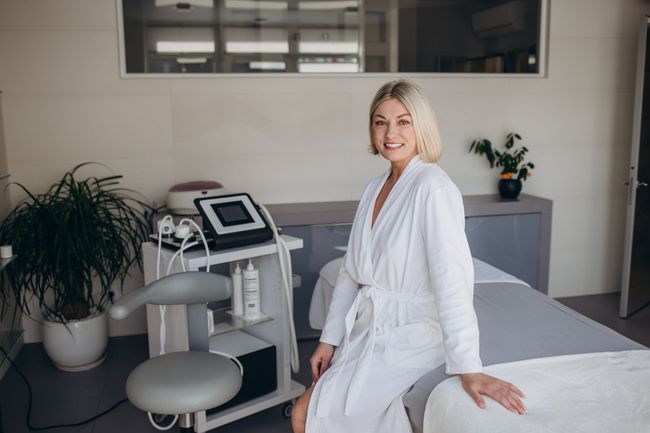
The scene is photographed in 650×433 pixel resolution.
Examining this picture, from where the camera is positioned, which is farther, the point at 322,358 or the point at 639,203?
the point at 639,203

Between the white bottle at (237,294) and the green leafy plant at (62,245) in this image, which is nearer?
the white bottle at (237,294)

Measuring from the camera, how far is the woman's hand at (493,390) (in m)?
1.55

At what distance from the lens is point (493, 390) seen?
5.20ft

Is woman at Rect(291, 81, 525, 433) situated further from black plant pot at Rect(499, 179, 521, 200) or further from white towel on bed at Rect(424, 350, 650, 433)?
black plant pot at Rect(499, 179, 521, 200)

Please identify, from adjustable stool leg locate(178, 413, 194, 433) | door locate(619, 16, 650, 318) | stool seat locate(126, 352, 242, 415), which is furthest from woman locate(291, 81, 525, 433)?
door locate(619, 16, 650, 318)

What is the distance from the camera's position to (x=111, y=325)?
3.83 meters

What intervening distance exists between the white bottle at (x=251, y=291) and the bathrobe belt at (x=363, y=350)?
0.86 metres

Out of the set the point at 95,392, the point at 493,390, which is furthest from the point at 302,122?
the point at 493,390

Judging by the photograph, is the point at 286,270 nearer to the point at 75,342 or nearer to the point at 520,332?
the point at 520,332

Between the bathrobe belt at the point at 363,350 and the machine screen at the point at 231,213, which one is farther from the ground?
the machine screen at the point at 231,213

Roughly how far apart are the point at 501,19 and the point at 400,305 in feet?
9.43

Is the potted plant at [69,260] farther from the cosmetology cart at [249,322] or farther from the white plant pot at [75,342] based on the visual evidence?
the cosmetology cart at [249,322]

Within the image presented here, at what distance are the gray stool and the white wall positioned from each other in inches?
63.6

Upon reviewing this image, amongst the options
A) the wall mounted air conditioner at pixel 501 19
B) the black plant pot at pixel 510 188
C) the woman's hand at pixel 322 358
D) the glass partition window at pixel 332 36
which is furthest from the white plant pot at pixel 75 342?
the wall mounted air conditioner at pixel 501 19
